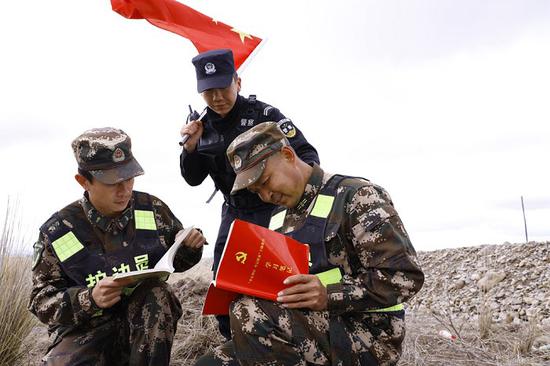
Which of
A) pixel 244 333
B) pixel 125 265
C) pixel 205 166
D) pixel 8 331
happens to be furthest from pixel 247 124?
pixel 8 331

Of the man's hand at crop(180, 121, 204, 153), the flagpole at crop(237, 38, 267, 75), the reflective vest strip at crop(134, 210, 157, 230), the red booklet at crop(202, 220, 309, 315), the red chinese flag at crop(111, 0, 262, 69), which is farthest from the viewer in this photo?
the red chinese flag at crop(111, 0, 262, 69)

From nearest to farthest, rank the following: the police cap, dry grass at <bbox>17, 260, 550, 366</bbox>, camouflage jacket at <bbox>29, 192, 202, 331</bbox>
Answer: camouflage jacket at <bbox>29, 192, 202, 331</bbox>, the police cap, dry grass at <bbox>17, 260, 550, 366</bbox>

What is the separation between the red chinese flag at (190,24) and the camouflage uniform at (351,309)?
2.98m

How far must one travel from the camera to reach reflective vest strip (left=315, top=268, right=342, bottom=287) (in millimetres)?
2842

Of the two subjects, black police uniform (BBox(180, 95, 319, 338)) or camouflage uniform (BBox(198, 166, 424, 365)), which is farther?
black police uniform (BBox(180, 95, 319, 338))

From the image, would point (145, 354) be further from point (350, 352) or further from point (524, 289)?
point (524, 289)

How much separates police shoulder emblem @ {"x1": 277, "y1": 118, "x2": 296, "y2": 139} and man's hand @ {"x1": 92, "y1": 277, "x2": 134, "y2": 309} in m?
1.40

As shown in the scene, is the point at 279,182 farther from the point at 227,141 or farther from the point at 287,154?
the point at 227,141

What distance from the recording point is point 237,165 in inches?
113

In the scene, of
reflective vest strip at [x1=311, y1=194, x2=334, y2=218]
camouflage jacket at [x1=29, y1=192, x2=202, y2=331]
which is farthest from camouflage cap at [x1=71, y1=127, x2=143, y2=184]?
reflective vest strip at [x1=311, y1=194, x2=334, y2=218]

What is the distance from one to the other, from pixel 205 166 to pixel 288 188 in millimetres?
1481

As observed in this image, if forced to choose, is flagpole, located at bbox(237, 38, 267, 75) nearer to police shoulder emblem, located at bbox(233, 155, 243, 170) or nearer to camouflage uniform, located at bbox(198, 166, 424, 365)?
police shoulder emblem, located at bbox(233, 155, 243, 170)

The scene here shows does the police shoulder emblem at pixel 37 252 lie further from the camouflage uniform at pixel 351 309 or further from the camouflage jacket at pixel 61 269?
the camouflage uniform at pixel 351 309

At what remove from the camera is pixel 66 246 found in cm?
351
